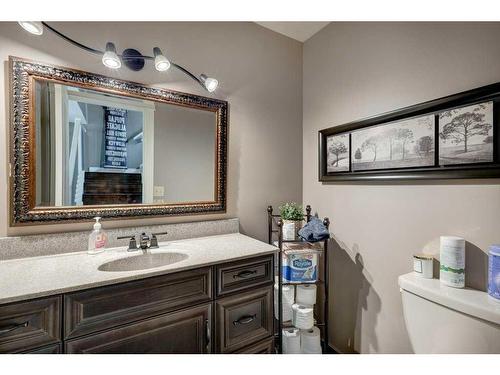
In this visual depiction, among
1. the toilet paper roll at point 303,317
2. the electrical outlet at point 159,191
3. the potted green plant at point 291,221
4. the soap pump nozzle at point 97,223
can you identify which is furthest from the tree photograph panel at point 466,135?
the soap pump nozzle at point 97,223

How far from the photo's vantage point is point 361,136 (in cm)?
137

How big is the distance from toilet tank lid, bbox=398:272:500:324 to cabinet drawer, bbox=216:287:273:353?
2.10 feet

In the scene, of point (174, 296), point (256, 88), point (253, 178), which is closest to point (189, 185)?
point (253, 178)

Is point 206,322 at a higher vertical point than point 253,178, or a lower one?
lower

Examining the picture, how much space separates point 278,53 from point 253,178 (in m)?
0.96

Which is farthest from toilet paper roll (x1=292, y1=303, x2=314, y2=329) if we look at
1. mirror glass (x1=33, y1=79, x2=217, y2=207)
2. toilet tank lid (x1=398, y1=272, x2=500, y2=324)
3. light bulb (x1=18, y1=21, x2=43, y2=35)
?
light bulb (x1=18, y1=21, x2=43, y2=35)

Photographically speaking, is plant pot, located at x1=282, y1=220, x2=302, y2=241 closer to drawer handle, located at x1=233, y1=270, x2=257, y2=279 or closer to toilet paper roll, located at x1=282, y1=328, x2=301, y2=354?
drawer handle, located at x1=233, y1=270, x2=257, y2=279

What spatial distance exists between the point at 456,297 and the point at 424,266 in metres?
0.18

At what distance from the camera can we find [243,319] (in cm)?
108

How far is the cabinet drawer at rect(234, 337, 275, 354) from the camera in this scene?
3.54ft

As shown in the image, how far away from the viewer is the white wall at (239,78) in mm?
1110

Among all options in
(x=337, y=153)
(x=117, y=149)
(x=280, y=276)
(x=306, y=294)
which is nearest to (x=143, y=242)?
(x=117, y=149)
